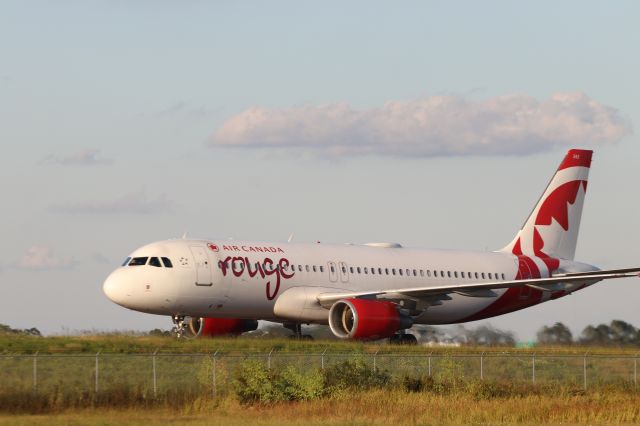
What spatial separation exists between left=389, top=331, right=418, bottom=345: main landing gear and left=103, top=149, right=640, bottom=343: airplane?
0.16ft

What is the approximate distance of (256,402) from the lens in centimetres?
3219

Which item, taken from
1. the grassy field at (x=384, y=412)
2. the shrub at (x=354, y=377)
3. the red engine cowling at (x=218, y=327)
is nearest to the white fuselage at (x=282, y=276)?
the red engine cowling at (x=218, y=327)

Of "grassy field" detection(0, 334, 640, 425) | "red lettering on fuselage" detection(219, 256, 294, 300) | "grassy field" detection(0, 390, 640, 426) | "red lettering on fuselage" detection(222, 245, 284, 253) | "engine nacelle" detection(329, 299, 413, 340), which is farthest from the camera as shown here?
"red lettering on fuselage" detection(222, 245, 284, 253)

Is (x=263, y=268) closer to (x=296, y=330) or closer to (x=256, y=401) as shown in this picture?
(x=296, y=330)

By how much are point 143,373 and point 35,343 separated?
18.4ft

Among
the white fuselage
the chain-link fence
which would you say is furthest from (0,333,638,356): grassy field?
the white fuselage

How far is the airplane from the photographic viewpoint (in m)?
45.9

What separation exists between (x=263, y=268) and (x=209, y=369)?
13.6 m

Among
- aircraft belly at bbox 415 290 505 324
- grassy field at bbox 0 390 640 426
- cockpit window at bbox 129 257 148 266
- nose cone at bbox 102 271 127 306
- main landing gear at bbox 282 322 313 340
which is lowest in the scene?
grassy field at bbox 0 390 640 426

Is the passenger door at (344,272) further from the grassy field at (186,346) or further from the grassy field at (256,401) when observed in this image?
the grassy field at (256,401)

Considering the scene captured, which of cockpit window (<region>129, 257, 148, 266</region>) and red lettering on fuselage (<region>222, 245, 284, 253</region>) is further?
red lettering on fuselage (<region>222, 245, 284, 253</region>)

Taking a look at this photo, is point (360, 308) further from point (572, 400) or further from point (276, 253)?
point (572, 400)

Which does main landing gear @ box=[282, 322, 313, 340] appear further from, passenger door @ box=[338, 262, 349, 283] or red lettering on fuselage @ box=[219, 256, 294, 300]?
red lettering on fuselage @ box=[219, 256, 294, 300]

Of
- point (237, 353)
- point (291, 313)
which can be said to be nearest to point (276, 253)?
point (291, 313)
